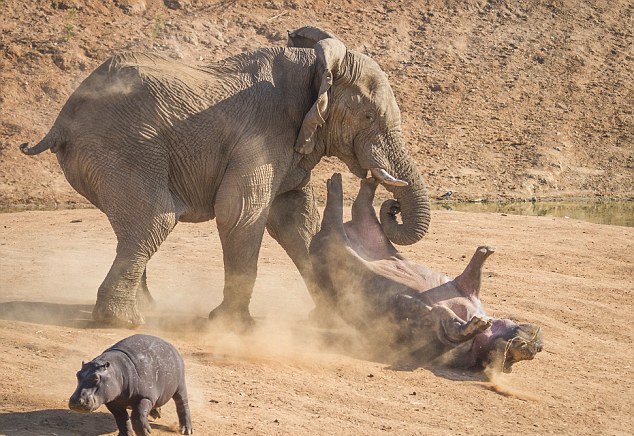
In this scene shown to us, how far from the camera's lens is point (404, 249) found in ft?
49.4

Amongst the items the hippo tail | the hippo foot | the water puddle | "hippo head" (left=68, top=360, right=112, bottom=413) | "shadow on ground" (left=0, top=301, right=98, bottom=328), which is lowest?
the hippo foot

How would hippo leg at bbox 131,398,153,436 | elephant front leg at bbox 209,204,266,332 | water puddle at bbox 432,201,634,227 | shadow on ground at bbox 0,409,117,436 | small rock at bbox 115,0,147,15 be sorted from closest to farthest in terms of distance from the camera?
hippo leg at bbox 131,398,153,436 → shadow on ground at bbox 0,409,117,436 → elephant front leg at bbox 209,204,266,332 → water puddle at bbox 432,201,634,227 → small rock at bbox 115,0,147,15

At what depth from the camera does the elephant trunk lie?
10914 mm

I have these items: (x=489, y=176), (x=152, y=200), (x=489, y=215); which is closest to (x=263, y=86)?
(x=152, y=200)

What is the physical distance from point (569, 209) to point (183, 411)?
46.3ft

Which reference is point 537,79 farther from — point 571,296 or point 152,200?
point 152,200

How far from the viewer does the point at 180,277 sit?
13.0 meters

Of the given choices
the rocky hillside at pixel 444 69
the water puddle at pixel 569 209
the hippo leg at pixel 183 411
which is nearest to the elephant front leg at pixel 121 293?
the hippo leg at pixel 183 411

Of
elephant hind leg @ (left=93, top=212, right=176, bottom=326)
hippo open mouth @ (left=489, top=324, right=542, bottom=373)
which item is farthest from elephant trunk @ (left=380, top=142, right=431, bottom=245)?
elephant hind leg @ (left=93, top=212, right=176, bottom=326)

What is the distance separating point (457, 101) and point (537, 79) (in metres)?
2.31

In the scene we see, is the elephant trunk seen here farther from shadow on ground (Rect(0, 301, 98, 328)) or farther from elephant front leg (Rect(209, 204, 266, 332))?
shadow on ground (Rect(0, 301, 98, 328))

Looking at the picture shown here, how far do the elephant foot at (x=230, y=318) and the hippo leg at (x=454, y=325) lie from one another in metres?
1.81

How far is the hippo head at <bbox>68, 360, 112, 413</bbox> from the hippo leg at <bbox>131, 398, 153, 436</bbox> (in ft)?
1.00

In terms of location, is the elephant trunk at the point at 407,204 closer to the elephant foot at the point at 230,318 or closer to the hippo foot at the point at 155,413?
the elephant foot at the point at 230,318
